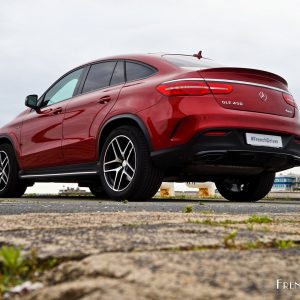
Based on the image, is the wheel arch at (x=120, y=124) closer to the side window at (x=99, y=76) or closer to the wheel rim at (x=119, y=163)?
the wheel rim at (x=119, y=163)

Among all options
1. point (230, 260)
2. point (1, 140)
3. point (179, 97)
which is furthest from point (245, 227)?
point (1, 140)

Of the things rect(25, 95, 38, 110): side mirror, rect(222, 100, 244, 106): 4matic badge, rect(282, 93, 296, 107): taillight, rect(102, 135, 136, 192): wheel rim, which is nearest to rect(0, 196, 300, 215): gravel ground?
rect(102, 135, 136, 192): wheel rim

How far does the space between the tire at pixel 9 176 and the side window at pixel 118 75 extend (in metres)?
2.51

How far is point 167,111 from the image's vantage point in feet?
18.0

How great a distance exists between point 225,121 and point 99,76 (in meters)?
2.06

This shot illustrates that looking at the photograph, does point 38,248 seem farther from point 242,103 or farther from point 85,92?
point 85,92

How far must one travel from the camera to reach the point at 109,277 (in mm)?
1462

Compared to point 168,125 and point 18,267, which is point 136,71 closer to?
point 168,125

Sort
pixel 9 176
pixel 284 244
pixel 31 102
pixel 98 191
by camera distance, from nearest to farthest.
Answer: pixel 284 244 < pixel 31 102 < pixel 9 176 < pixel 98 191

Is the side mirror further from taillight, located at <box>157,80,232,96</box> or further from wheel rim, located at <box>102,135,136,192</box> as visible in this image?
taillight, located at <box>157,80,232,96</box>

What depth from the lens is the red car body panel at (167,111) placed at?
5461mm

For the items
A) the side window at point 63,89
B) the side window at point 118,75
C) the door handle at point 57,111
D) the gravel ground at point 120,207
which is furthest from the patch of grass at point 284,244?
the side window at point 63,89

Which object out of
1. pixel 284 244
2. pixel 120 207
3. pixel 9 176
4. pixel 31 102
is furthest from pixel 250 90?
pixel 9 176

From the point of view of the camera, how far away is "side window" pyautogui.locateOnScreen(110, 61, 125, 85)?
6.49 meters
